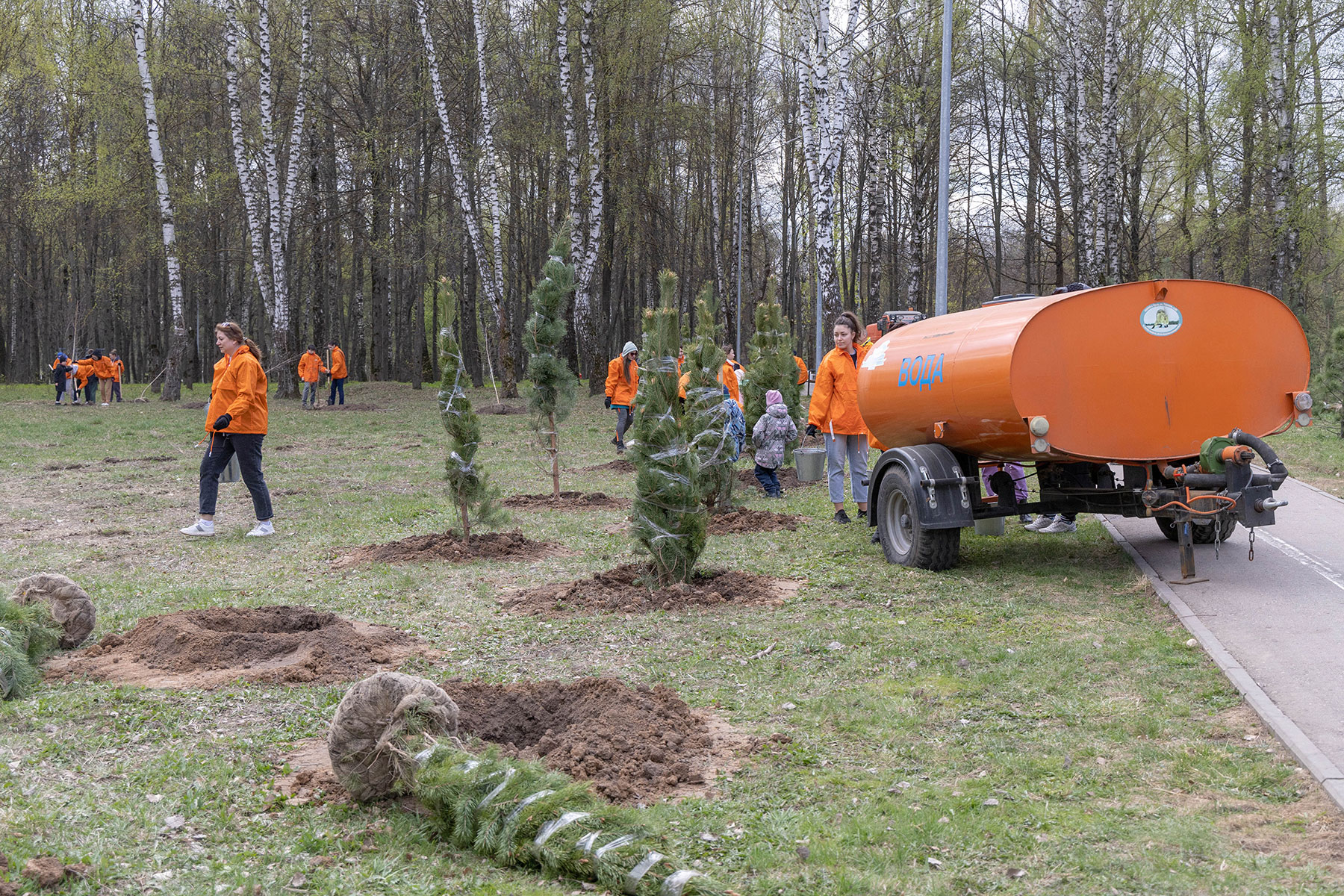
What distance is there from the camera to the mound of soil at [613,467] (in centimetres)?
1705

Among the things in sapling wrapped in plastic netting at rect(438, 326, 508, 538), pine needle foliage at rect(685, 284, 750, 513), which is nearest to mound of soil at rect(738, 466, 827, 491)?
pine needle foliage at rect(685, 284, 750, 513)

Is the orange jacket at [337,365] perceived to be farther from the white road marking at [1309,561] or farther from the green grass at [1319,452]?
the white road marking at [1309,561]

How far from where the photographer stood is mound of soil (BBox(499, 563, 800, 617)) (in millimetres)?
8031

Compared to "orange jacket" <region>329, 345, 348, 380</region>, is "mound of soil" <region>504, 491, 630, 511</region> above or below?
below

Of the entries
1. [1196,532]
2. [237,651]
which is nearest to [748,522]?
[1196,532]

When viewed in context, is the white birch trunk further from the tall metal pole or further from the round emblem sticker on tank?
the round emblem sticker on tank

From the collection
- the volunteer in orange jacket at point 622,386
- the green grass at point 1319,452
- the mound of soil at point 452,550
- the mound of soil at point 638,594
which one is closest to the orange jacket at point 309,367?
the volunteer in orange jacket at point 622,386

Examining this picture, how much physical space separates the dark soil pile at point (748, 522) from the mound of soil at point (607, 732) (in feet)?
18.8

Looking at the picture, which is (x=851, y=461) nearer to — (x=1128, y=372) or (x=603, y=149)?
(x=1128, y=372)

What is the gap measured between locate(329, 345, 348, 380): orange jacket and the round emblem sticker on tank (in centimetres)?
2455

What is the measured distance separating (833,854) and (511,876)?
116 cm

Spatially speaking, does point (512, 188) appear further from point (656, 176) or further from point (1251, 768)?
point (1251, 768)

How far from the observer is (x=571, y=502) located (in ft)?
44.3

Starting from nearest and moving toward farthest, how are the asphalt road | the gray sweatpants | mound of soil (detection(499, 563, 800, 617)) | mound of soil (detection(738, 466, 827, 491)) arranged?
1. the asphalt road
2. mound of soil (detection(499, 563, 800, 617))
3. the gray sweatpants
4. mound of soil (detection(738, 466, 827, 491))
